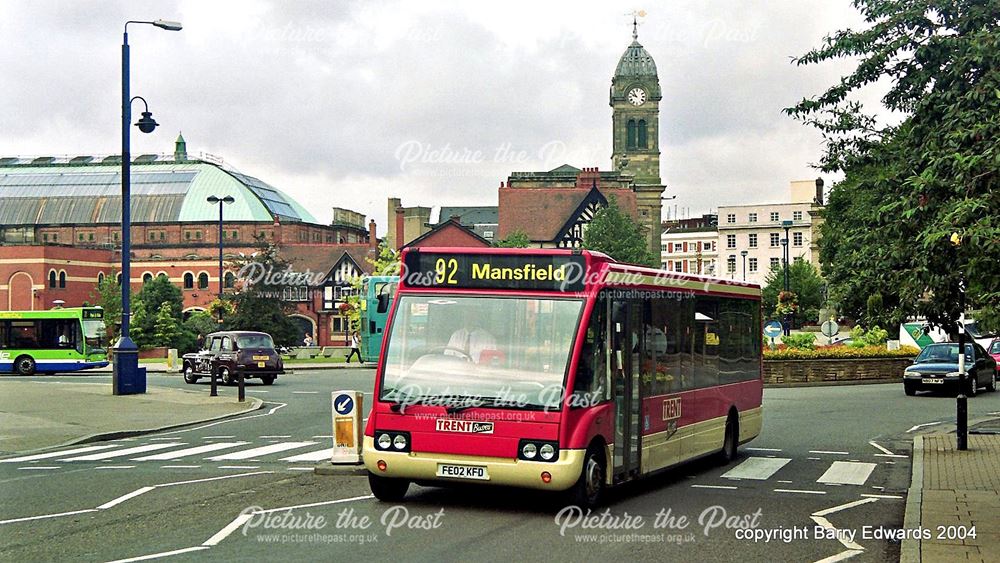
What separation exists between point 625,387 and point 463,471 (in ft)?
6.89

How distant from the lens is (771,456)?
17625 mm

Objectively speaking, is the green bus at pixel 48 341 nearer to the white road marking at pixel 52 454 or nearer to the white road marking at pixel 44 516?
the white road marking at pixel 52 454

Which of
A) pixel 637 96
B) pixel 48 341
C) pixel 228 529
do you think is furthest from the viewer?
pixel 637 96

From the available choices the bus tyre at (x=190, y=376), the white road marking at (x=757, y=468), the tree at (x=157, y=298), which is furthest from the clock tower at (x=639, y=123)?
the white road marking at (x=757, y=468)

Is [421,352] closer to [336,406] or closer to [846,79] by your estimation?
[336,406]

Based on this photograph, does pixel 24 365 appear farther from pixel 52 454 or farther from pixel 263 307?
pixel 52 454

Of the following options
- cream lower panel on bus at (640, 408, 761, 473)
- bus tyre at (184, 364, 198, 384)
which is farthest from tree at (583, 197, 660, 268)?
cream lower panel on bus at (640, 408, 761, 473)

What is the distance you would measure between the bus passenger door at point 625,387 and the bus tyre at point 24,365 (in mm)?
44898

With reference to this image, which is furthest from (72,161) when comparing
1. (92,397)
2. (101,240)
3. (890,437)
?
(890,437)

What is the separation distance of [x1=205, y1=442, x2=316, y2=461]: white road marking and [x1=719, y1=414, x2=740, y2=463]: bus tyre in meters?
6.82

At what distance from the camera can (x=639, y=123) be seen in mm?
150750

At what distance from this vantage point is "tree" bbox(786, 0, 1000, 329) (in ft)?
29.8

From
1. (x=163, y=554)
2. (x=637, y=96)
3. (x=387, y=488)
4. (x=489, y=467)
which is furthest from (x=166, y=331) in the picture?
(x=637, y=96)

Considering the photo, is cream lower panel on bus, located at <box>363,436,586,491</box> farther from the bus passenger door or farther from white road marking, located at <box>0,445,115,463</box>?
white road marking, located at <box>0,445,115,463</box>
